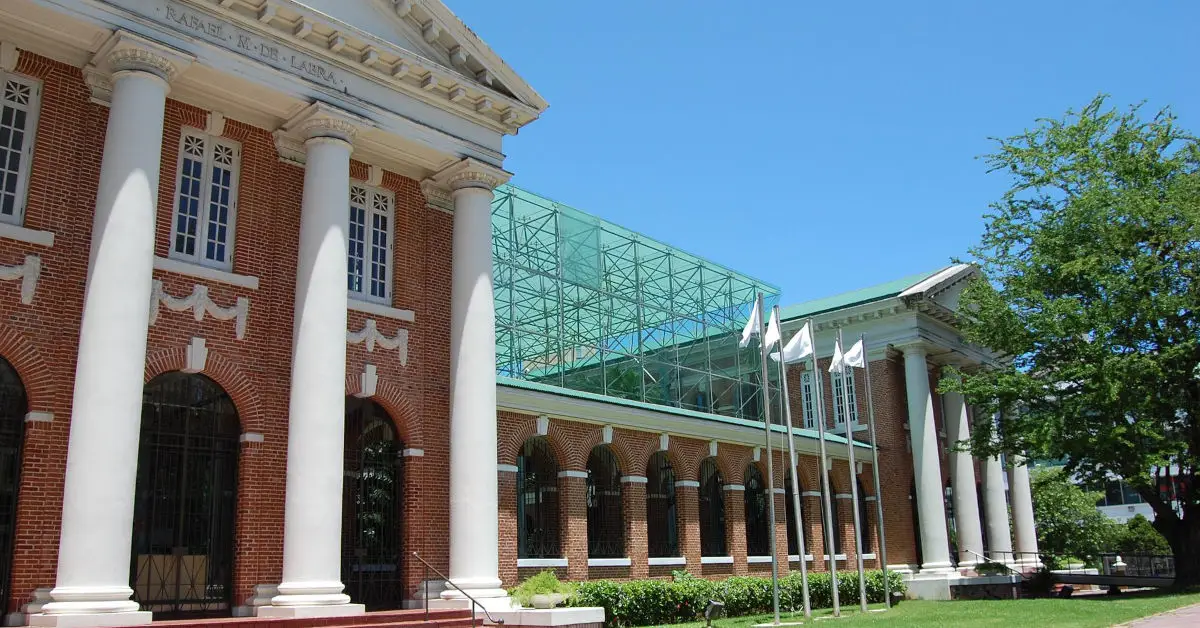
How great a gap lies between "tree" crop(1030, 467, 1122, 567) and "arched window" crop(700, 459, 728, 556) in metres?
32.8

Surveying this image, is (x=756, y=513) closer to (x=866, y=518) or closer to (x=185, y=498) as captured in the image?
(x=866, y=518)

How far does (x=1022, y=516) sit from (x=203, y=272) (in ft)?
118

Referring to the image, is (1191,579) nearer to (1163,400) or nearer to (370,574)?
(1163,400)

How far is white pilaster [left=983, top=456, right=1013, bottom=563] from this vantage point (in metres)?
39.0

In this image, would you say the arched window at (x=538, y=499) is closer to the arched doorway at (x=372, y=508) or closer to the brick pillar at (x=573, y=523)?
the brick pillar at (x=573, y=523)

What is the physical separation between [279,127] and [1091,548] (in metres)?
52.9

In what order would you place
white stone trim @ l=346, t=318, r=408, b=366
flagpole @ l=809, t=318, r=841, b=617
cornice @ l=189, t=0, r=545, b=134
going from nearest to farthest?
cornice @ l=189, t=0, r=545, b=134
white stone trim @ l=346, t=318, r=408, b=366
flagpole @ l=809, t=318, r=841, b=617

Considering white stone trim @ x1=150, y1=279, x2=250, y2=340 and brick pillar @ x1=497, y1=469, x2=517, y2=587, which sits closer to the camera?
white stone trim @ x1=150, y1=279, x2=250, y2=340

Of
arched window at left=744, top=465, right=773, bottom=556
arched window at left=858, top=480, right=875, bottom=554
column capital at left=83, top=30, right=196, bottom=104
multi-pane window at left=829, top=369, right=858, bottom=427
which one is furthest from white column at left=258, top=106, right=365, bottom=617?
multi-pane window at left=829, top=369, right=858, bottom=427

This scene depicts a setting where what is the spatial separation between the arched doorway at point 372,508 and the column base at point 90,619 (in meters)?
5.20

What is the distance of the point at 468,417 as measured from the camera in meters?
19.2

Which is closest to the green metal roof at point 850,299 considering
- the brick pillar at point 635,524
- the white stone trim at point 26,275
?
the brick pillar at point 635,524

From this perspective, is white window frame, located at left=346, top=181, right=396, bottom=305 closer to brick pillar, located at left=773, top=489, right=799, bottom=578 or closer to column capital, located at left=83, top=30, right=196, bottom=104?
column capital, located at left=83, top=30, right=196, bottom=104

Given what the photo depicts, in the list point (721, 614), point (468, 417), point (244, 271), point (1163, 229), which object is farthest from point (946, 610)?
point (244, 271)
